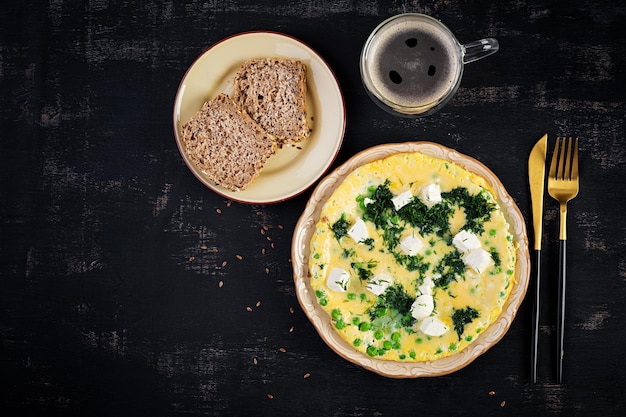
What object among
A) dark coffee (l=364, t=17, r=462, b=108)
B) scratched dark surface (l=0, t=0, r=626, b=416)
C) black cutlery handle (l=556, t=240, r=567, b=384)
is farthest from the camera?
scratched dark surface (l=0, t=0, r=626, b=416)

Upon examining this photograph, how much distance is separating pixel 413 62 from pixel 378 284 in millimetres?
1103

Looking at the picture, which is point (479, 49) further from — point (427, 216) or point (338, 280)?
point (338, 280)

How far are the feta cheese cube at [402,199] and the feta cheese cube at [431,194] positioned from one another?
7 cm

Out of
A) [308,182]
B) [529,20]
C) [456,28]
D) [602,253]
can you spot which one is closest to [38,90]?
[308,182]

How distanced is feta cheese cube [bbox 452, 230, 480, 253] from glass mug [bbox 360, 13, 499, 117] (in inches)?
25.8

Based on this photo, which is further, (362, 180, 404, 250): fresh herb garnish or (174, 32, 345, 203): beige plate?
(174, 32, 345, 203): beige plate

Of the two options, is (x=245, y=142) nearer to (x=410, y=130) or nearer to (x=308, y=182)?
(x=308, y=182)

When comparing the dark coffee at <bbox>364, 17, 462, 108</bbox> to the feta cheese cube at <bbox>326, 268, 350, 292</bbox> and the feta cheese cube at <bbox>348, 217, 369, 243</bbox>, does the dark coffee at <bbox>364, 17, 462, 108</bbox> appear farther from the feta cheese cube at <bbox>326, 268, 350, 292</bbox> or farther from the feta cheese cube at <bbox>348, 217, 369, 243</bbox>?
the feta cheese cube at <bbox>326, 268, 350, 292</bbox>

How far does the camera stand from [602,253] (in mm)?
3316

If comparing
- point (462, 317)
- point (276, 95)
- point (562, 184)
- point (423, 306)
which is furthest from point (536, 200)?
point (276, 95)

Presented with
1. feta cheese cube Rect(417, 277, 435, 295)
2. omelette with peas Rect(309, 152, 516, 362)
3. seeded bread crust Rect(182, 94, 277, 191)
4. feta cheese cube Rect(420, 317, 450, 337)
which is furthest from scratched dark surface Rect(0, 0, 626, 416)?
feta cheese cube Rect(417, 277, 435, 295)

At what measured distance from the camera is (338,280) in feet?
9.77

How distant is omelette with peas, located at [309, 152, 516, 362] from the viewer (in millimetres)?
2992

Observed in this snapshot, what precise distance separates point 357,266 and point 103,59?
184cm
